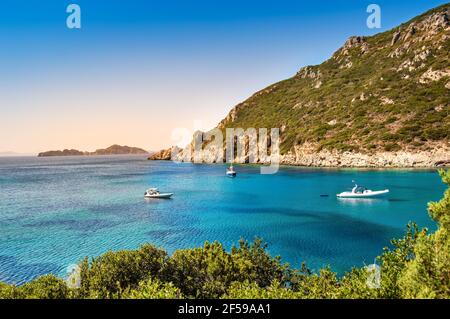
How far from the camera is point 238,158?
168875 millimetres

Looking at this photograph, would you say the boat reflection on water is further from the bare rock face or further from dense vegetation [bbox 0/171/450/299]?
the bare rock face

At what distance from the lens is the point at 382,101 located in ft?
449

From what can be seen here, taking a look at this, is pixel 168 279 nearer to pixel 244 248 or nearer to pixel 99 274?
pixel 99 274

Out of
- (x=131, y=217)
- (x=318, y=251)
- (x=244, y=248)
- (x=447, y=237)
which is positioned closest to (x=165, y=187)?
(x=131, y=217)

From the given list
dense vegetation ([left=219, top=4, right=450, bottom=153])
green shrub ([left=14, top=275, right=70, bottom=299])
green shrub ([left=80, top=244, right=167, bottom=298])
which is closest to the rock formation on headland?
dense vegetation ([left=219, top=4, right=450, bottom=153])

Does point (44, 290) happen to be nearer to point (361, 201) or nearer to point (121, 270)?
point (121, 270)

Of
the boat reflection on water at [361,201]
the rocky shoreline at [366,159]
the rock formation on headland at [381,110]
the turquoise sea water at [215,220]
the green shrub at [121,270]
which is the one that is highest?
the rock formation on headland at [381,110]

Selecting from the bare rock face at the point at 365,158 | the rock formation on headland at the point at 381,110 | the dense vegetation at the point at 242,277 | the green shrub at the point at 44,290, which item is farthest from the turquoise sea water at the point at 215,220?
the rock formation on headland at the point at 381,110

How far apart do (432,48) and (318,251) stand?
151 metres

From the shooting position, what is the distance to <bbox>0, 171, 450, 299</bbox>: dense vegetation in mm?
12398

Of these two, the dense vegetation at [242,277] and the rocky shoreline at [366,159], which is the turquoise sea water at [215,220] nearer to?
the dense vegetation at [242,277]

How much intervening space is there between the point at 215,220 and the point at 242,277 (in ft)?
108

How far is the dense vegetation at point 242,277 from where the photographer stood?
40.7 feet

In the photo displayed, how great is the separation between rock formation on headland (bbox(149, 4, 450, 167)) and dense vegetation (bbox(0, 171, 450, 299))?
339 feet
